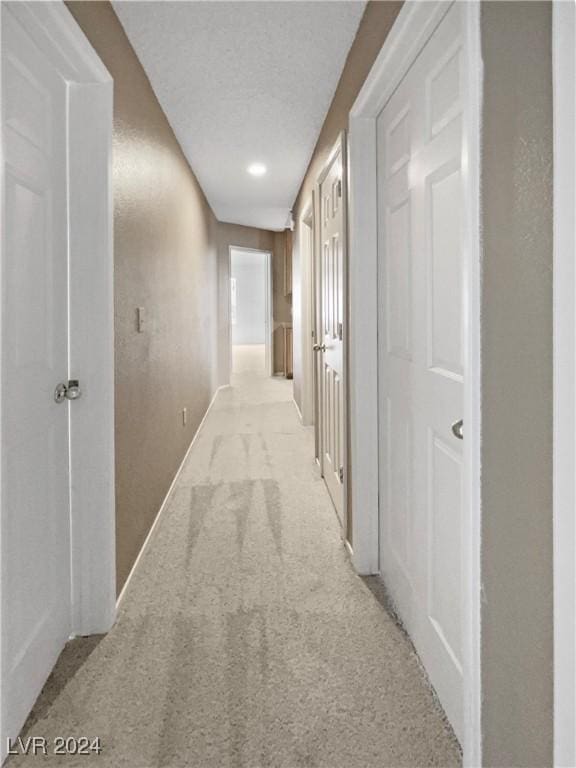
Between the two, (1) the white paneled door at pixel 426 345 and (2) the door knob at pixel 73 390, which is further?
(2) the door knob at pixel 73 390

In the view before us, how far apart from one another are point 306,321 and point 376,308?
9.67 ft

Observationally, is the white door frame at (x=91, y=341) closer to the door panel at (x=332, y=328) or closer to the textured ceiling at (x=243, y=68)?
the textured ceiling at (x=243, y=68)

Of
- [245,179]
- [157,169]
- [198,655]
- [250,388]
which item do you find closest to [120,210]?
[157,169]

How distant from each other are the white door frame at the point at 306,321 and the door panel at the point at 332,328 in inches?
53.7

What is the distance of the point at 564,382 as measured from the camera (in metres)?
0.82

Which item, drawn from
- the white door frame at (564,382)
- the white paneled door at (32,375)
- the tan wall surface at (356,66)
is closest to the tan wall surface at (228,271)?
the tan wall surface at (356,66)

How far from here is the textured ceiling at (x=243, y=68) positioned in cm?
198

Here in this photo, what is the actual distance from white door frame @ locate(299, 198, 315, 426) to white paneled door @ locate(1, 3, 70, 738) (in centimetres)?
321

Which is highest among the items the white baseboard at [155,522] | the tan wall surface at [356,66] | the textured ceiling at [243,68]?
the textured ceiling at [243,68]

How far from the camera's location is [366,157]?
201 centimetres

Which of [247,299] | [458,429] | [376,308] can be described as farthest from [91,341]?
[247,299]

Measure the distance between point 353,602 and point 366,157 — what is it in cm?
173

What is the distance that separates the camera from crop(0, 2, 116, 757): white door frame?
1.68 m

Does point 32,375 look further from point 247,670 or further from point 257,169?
point 257,169
